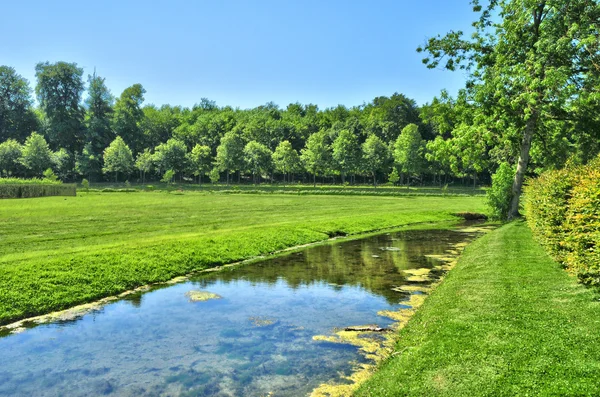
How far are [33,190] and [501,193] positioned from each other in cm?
6211

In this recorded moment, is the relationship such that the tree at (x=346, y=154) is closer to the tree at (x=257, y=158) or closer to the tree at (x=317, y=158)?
the tree at (x=317, y=158)

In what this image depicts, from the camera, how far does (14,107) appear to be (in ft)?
417

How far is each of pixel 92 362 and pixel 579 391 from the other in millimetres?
8472

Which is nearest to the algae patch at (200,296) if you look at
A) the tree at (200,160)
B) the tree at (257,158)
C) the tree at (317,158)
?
the tree at (317,158)

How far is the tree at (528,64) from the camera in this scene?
25.1m

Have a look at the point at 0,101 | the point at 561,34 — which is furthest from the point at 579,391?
the point at 0,101

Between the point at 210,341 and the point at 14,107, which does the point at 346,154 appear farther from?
the point at 14,107


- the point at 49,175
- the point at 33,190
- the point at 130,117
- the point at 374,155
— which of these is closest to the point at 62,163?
the point at 49,175

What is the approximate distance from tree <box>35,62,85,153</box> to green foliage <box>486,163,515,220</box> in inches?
4628

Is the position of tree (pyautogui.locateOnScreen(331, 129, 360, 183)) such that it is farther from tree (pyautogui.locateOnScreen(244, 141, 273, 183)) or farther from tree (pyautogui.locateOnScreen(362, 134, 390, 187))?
tree (pyautogui.locateOnScreen(244, 141, 273, 183))

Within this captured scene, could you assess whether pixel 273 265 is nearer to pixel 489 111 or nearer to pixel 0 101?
pixel 489 111

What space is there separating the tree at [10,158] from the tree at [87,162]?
42.2 feet

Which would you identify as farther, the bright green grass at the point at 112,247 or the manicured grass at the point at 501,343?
the bright green grass at the point at 112,247

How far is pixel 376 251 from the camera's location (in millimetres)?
21953
